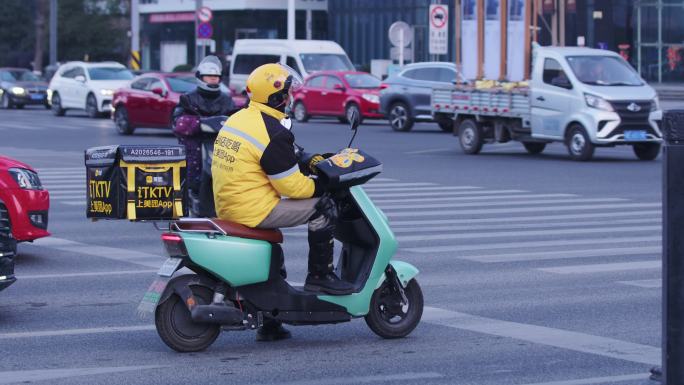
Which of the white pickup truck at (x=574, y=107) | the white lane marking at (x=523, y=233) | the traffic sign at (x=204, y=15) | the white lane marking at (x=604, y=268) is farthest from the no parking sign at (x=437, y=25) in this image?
the white lane marking at (x=604, y=268)

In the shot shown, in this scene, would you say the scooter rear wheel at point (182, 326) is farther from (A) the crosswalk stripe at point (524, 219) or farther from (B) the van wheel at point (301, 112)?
(B) the van wheel at point (301, 112)

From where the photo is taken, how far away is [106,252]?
41.0ft

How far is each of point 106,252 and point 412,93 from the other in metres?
22.2

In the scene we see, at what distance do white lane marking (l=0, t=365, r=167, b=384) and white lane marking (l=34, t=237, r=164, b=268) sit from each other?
13.0ft

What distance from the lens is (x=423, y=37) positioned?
67.4 m

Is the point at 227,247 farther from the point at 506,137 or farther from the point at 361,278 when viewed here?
the point at 506,137

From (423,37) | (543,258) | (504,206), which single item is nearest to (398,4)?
(423,37)

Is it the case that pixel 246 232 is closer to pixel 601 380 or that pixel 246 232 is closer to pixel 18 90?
pixel 601 380

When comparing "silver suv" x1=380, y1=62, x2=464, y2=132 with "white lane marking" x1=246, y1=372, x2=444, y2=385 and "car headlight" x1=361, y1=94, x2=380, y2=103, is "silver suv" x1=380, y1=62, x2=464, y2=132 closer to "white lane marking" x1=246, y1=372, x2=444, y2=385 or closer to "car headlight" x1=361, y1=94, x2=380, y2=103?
"car headlight" x1=361, y1=94, x2=380, y2=103

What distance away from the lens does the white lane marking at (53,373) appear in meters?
7.21

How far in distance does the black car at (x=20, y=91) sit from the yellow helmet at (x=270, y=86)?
4370 cm

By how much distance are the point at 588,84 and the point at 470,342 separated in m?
17.0

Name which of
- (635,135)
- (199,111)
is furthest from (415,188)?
(199,111)

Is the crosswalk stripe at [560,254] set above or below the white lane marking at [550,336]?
above
